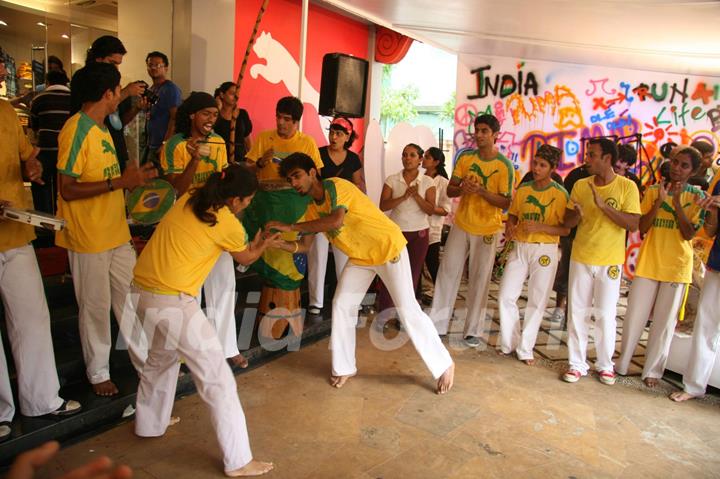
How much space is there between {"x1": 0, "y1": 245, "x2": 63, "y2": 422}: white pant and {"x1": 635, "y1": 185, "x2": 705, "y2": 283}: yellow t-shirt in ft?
12.9

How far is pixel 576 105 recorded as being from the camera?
7.49 m

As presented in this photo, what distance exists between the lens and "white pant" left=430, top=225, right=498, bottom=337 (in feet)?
15.6

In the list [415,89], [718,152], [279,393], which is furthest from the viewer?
[415,89]

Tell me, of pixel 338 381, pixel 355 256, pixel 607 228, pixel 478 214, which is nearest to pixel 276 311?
pixel 338 381

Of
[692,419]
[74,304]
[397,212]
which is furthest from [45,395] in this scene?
[692,419]

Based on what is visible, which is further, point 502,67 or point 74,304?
point 502,67

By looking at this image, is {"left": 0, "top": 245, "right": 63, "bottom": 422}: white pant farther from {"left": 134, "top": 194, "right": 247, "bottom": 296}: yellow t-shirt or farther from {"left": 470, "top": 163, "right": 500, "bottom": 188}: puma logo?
{"left": 470, "top": 163, "right": 500, "bottom": 188}: puma logo

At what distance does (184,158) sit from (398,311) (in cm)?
172

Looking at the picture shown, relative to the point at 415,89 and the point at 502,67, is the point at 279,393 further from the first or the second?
the point at 415,89

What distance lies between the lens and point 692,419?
3.79m

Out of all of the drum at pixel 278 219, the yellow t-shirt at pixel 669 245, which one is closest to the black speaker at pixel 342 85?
the drum at pixel 278 219

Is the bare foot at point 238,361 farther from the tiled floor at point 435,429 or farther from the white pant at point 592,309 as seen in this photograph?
the white pant at point 592,309

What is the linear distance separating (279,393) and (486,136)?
2.58 meters

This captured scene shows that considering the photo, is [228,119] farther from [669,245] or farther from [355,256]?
[669,245]
